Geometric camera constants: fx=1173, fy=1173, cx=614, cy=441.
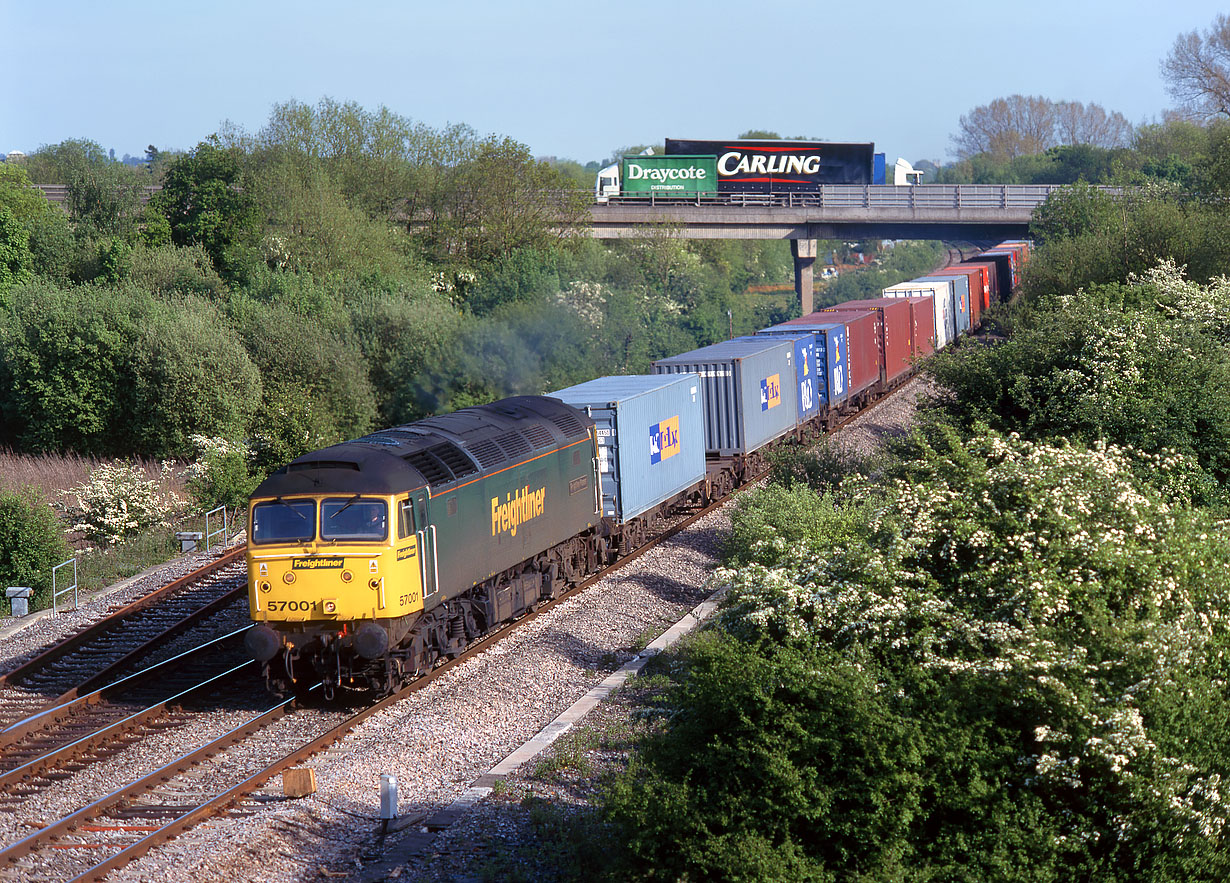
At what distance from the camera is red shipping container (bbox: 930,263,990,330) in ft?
173

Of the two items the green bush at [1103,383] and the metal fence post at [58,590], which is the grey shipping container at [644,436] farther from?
the metal fence post at [58,590]

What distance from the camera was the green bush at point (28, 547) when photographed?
81.6ft

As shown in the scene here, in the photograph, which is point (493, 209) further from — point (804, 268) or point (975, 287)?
point (975, 287)

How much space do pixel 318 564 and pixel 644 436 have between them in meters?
8.96

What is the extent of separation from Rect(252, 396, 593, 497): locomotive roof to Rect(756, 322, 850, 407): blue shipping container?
45.1 feet

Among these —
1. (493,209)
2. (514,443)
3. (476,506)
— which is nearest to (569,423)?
(514,443)

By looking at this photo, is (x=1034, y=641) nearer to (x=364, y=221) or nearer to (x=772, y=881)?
(x=772, y=881)

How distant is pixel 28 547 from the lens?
25.2 meters

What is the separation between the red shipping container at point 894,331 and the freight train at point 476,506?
1054 cm

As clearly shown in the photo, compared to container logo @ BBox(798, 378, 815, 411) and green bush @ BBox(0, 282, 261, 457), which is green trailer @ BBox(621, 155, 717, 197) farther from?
container logo @ BBox(798, 378, 815, 411)

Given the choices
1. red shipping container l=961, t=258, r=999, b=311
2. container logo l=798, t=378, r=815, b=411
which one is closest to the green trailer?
red shipping container l=961, t=258, r=999, b=311

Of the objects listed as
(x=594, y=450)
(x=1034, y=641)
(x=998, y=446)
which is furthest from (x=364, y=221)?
(x=1034, y=641)

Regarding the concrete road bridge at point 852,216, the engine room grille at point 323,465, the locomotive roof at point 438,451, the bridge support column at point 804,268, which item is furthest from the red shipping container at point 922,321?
the engine room grille at point 323,465

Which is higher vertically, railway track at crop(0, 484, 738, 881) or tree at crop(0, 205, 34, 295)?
tree at crop(0, 205, 34, 295)
